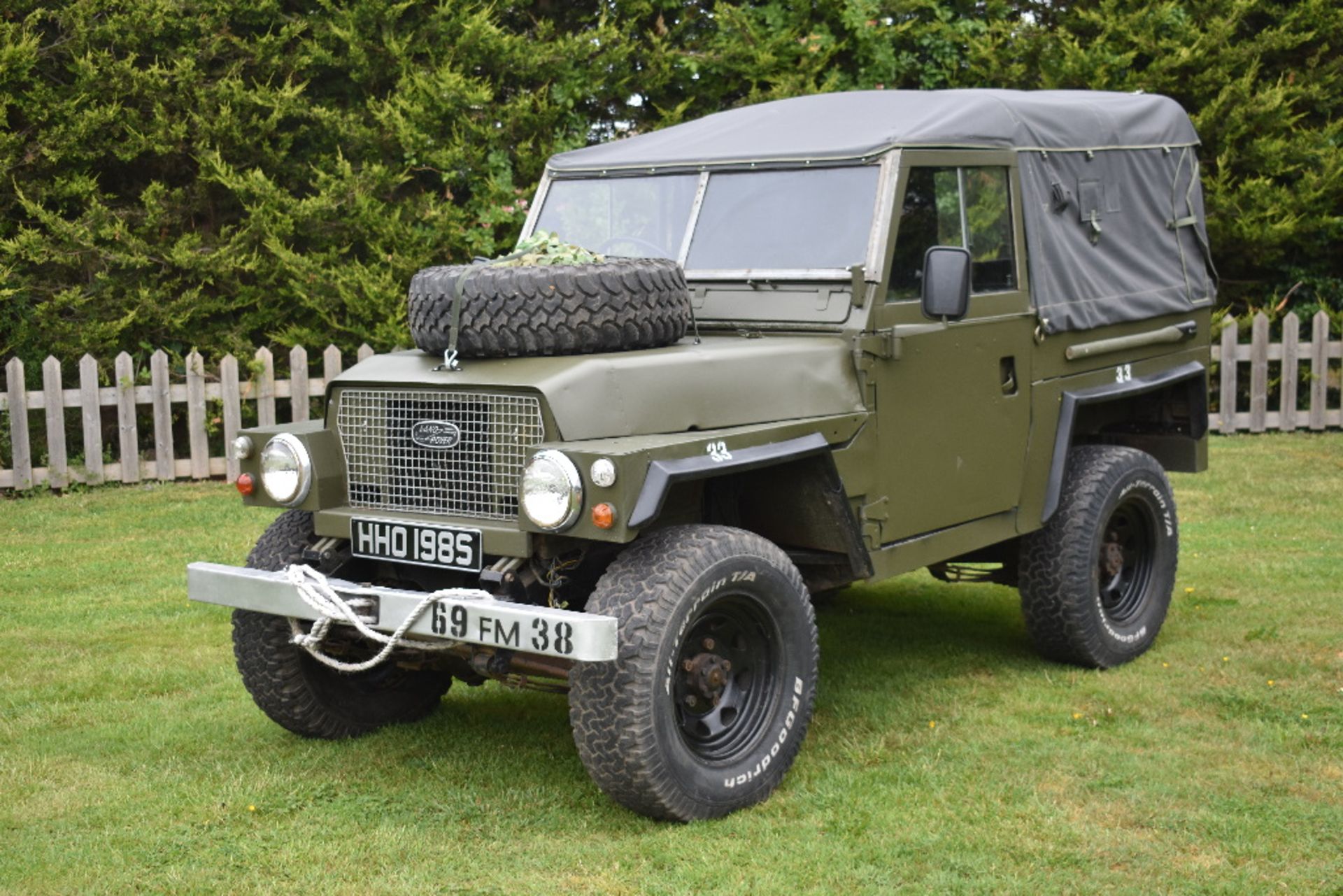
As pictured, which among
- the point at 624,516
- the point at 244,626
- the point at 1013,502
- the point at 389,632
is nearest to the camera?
the point at 624,516

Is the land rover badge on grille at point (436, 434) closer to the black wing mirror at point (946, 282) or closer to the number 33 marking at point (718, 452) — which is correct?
the number 33 marking at point (718, 452)

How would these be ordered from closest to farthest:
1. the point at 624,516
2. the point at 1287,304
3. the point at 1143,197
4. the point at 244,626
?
1. the point at 624,516
2. the point at 244,626
3. the point at 1143,197
4. the point at 1287,304

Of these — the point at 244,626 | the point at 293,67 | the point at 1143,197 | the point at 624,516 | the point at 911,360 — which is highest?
the point at 293,67

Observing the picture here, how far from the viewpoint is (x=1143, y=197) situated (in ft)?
23.5

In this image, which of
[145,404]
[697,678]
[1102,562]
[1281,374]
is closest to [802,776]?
[697,678]

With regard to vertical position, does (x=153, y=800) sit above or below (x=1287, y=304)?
below

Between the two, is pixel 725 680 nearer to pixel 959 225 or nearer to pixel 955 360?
pixel 955 360

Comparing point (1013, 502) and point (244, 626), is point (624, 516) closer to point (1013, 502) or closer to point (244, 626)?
point (244, 626)

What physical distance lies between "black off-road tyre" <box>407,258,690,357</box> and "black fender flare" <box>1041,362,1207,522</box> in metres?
2.14

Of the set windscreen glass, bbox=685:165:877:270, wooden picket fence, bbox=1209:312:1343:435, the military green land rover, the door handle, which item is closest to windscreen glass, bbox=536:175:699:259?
the military green land rover

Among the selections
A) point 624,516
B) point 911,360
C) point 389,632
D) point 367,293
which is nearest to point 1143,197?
point 911,360

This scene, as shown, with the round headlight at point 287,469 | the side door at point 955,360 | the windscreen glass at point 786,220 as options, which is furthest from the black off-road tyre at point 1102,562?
the round headlight at point 287,469

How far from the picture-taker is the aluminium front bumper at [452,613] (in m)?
4.39

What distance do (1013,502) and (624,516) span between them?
7.93 ft
